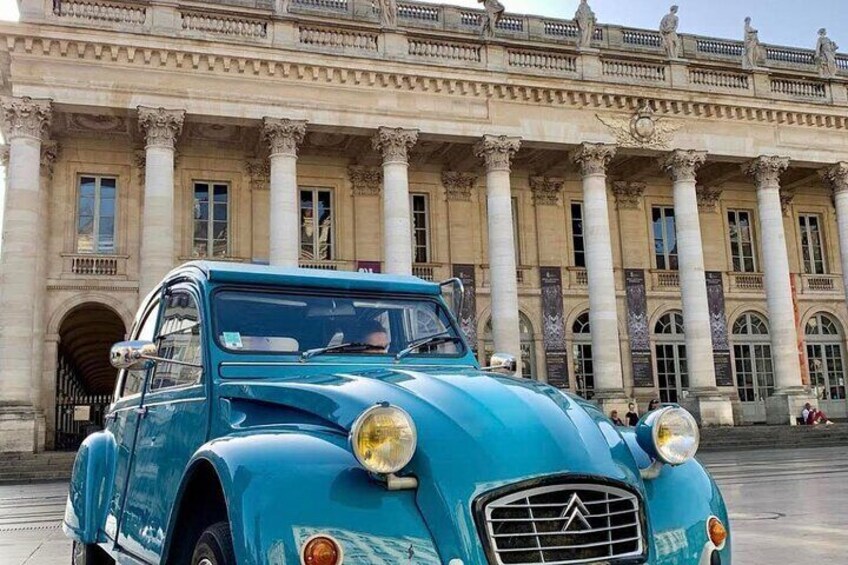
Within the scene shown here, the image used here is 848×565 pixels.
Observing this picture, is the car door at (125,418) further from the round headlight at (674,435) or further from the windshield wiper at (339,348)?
the round headlight at (674,435)

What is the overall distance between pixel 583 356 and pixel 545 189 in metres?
6.36

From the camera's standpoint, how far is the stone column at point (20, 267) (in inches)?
827

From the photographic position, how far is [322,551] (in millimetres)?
2957

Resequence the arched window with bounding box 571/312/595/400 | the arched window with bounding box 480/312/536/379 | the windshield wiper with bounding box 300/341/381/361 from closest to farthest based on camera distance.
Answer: the windshield wiper with bounding box 300/341/381/361, the arched window with bounding box 480/312/536/379, the arched window with bounding box 571/312/595/400

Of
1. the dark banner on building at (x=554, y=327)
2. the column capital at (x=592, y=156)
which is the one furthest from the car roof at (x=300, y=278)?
the dark banner on building at (x=554, y=327)

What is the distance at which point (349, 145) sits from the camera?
91.0ft

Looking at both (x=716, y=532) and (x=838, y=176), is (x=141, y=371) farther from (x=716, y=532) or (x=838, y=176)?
(x=838, y=176)

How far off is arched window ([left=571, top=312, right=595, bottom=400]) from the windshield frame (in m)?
25.1

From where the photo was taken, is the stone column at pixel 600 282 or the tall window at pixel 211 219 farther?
the tall window at pixel 211 219

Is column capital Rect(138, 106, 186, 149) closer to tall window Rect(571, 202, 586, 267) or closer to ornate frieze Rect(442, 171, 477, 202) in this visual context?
ornate frieze Rect(442, 171, 477, 202)

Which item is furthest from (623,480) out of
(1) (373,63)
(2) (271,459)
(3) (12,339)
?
(1) (373,63)

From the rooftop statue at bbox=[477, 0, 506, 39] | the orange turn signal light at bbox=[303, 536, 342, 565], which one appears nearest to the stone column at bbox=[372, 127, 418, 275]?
the rooftop statue at bbox=[477, 0, 506, 39]

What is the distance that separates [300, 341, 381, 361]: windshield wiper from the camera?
4387mm

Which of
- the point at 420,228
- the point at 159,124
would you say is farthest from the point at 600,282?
the point at 159,124
